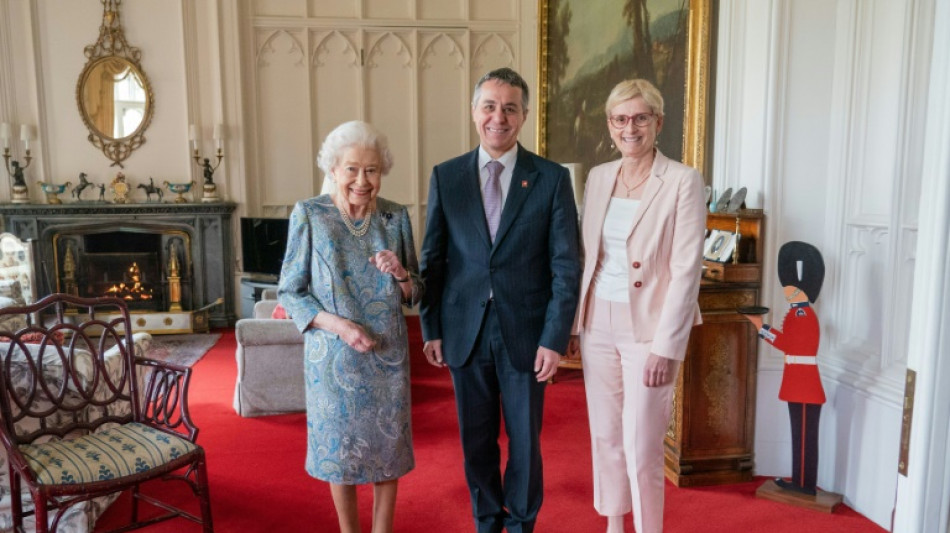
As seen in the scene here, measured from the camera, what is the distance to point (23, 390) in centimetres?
267

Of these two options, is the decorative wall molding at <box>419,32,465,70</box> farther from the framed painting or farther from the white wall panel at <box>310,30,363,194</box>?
the framed painting

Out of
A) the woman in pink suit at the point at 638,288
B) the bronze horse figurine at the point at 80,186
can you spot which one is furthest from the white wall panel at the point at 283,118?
the woman in pink suit at the point at 638,288

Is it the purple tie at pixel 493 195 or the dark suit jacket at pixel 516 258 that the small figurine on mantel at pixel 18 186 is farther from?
the purple tie at pixel 493 195

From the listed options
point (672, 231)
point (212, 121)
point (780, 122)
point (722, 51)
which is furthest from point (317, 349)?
point (212, 121)

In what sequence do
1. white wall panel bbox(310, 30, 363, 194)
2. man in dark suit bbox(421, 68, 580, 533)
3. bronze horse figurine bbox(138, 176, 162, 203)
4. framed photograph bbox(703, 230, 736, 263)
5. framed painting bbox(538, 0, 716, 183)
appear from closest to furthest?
man in dark suit bbox(421, 68, 580, 533) < framed photograph bbox(703, 230, 736, 263) < framed painting bbox(538, 0, 716, 183) < bronze horse figurine bbox(138, 176, 162, 203) < white wall panel bbox(310, 30, 363, 194)

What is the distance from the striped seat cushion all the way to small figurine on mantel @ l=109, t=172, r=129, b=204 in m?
5.35

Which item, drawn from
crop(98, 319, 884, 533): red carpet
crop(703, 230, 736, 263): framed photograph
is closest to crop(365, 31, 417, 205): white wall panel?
crop(98, 319, 884, 533): red carpet

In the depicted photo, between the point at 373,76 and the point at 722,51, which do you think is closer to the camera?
the point at 722,51

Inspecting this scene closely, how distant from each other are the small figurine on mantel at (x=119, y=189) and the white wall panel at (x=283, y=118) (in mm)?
1383

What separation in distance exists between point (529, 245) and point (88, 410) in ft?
6.64

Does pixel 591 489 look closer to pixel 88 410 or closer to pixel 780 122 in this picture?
pixel 780 122

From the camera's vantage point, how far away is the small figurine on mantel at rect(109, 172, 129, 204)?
287 inches

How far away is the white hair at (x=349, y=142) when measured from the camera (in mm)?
2189

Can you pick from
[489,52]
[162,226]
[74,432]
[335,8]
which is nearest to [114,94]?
[162,226]
